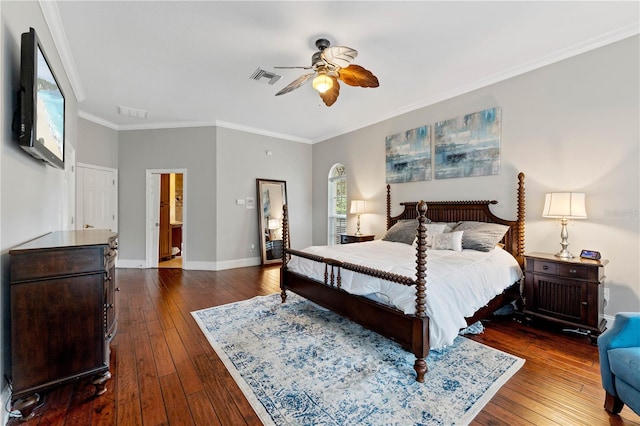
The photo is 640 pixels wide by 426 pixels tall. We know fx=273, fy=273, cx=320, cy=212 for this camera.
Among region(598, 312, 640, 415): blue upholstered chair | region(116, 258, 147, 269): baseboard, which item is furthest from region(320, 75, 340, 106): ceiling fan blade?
region(116, 258, 147, 269): baseboard

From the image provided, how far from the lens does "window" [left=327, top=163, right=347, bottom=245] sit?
6.23 metres

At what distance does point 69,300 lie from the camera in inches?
68.3

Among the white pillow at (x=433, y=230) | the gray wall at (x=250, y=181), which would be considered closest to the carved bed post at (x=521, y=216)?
the white pillow at (x=433, y=230)

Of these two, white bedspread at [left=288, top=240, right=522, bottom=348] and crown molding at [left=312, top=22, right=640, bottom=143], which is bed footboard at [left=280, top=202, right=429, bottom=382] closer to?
white bedspread at [left=288, top=240, right=522, bottom=348]

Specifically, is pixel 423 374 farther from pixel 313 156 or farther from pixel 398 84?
pixel 313 156

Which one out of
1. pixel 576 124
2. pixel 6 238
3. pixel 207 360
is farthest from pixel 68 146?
pixel 576 124

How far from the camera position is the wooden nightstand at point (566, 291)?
8.42ft

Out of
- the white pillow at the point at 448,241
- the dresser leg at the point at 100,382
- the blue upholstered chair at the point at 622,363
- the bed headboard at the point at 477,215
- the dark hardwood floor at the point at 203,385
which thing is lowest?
the dark hardwood floor at the point at 203,385

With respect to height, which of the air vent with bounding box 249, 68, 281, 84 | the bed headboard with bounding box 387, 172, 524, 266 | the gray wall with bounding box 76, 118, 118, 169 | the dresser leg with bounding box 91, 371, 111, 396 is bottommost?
the dresser leg with bounding box 91, 371, 111, 396

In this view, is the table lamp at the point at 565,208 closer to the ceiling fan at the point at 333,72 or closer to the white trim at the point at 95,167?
the ceiling fan at the point at 333,72

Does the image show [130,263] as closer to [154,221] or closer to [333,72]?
[154,221]

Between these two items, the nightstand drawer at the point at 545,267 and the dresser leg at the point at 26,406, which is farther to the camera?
the nightstand drawer at the point at 545,267

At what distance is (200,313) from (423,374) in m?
2.54

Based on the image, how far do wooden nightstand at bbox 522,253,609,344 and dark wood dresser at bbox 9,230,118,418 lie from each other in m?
3.94
